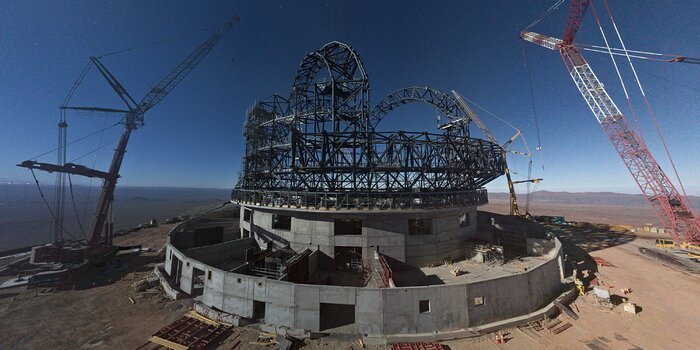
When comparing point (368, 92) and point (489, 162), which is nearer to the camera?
point (368, 92)

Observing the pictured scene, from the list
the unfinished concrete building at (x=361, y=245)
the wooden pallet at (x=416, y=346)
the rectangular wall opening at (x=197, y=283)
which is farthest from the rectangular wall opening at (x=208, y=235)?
the wooden pallet at (x=416, y=346)

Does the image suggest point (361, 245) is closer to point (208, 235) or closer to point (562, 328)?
point (562, 328)

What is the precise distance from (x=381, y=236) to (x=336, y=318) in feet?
24.1

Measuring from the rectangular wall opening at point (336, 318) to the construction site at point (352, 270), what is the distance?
0.32 feet

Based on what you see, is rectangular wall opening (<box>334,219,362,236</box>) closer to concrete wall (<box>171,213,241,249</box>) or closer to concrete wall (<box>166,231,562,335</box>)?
concrete wall (<box>166,231,562,335</box>)

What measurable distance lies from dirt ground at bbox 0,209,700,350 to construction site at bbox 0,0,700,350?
10 cm

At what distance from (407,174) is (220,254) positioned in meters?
20.2

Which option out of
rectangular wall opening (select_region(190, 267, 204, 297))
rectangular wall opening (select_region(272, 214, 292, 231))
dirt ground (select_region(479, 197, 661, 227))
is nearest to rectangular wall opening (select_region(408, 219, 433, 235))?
rectangular wall opening (select_region(272, 214, 292, 231))

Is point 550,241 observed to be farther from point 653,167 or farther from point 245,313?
point 653,167

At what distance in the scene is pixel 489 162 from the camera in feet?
92.1

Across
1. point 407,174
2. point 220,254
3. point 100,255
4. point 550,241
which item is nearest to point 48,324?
point 220,254

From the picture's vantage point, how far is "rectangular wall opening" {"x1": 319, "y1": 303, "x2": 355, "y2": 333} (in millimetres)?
12820

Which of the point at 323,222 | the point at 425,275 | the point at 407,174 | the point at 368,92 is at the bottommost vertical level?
the point at 425,275

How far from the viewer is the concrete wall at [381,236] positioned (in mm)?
19047
